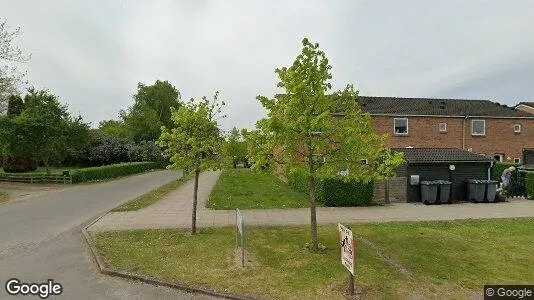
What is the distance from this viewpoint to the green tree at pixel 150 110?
5928 centimetres

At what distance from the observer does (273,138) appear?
8680 mm

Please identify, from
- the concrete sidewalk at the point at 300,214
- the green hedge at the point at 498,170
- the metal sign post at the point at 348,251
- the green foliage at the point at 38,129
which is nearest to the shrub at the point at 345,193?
the concrete sidewalk at the point at 300,214

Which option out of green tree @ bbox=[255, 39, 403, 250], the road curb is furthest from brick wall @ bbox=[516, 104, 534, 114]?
the road curb

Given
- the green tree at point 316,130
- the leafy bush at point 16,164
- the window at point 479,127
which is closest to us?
the green tree at point 316,130

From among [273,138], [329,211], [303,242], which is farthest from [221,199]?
[273,138]

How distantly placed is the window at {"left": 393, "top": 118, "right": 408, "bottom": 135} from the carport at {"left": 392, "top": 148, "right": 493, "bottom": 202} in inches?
394

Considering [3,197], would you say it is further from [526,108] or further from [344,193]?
[526,108]

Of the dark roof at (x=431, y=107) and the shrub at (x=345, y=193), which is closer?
the shrub at (x=345, y=193)

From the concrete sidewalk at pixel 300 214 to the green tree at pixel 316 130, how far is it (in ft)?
13.8

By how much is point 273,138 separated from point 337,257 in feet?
10.3

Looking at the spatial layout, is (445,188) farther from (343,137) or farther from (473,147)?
(473,147)

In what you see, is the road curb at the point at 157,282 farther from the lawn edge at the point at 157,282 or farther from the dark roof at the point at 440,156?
the dark roof at the point at 440,156

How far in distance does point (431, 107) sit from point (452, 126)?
227cm

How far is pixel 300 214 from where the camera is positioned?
14.1 metres
